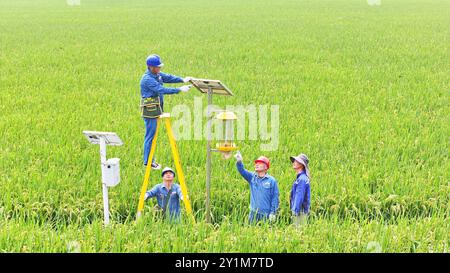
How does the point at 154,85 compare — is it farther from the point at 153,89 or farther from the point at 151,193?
the point at 151,193

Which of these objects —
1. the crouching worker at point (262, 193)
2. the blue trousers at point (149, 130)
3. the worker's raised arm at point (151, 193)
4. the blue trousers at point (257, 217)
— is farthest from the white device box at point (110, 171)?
the blue trousers at point (257, 217)

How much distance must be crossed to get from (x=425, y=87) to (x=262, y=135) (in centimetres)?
484

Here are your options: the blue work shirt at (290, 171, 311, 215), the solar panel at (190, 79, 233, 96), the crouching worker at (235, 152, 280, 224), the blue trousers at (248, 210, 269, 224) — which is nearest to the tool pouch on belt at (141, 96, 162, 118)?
the solar panel at (190, 79, 233, 96)

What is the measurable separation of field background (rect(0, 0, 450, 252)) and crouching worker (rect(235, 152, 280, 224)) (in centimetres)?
20

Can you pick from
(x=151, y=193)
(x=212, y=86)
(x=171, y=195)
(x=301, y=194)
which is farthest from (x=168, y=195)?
(x=301, y=194)

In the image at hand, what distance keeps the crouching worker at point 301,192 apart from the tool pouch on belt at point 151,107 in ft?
3.88

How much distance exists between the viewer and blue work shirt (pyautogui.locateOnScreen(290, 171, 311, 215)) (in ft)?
13.3

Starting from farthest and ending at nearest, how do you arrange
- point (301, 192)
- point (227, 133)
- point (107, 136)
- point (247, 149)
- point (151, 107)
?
point (247, 149) → point (151, 107) → point (227, 133) → point (301, 192) → point (107, 136)

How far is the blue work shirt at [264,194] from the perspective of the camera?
4188 mm

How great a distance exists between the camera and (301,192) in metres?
4.06

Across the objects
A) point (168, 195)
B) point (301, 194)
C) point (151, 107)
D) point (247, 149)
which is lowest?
point (247, 149)

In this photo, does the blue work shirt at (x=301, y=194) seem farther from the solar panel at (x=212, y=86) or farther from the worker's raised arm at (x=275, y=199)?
the solar panel at (x=212, y=86)

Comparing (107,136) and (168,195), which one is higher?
(107,136)

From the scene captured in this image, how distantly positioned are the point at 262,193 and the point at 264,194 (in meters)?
0.02
